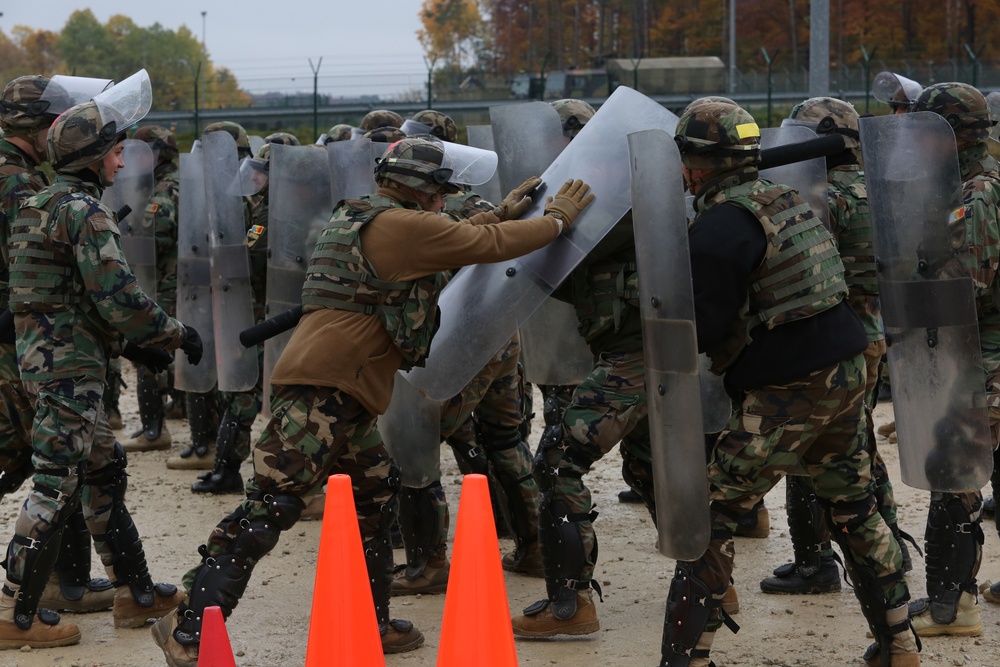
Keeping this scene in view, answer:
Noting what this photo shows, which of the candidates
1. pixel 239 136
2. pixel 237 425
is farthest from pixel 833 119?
pixel 239 136

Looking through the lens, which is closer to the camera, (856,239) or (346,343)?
(346,343)

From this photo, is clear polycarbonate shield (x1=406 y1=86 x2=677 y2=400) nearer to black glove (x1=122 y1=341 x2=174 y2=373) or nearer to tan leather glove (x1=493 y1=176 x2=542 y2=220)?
tan leather glove (x1=493 y1=176 x2=542 y2=220)

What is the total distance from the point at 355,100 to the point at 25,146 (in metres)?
17.3

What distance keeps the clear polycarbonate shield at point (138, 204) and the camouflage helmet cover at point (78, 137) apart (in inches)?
139

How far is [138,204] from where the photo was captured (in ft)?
29.0

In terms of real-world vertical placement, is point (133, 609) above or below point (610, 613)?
above

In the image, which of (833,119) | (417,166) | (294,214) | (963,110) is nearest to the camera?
(417,166)

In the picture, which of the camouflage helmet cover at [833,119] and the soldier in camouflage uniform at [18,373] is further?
the camouflage helmet cover at [833,119]

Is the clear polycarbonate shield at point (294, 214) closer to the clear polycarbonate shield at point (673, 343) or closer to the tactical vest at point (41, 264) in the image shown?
the tactical vest at point (41, 264)

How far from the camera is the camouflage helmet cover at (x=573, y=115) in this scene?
6.21 m

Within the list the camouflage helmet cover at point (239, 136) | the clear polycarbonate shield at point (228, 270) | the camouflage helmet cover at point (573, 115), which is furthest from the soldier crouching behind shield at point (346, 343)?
the camouflage helmet cover at point (239, 136)

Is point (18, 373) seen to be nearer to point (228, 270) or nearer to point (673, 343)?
point (228, 270)

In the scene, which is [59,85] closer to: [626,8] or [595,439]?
[595,439]

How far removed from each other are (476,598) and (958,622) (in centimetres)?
251
